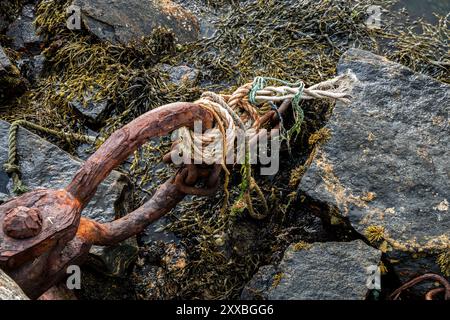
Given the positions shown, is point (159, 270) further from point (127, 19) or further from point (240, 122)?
point (127, 19)

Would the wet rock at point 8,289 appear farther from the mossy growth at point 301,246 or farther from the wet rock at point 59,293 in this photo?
the mossy growth at point 301,246

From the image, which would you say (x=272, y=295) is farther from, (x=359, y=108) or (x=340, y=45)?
(x=340, y=45)

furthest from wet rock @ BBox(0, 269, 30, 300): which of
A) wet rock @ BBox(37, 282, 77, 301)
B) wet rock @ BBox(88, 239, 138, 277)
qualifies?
wet rock @ BBox(88, 239, 138, 277)

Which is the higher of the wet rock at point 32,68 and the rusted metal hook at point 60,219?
the wet rock at point 32,68

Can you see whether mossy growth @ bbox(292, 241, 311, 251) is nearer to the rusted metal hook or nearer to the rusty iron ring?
the rusty iron ring

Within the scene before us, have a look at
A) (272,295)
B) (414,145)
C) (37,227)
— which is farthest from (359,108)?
(37,227)

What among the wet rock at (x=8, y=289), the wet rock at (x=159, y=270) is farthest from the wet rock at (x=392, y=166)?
the wet rock at (x=8, y=289)
